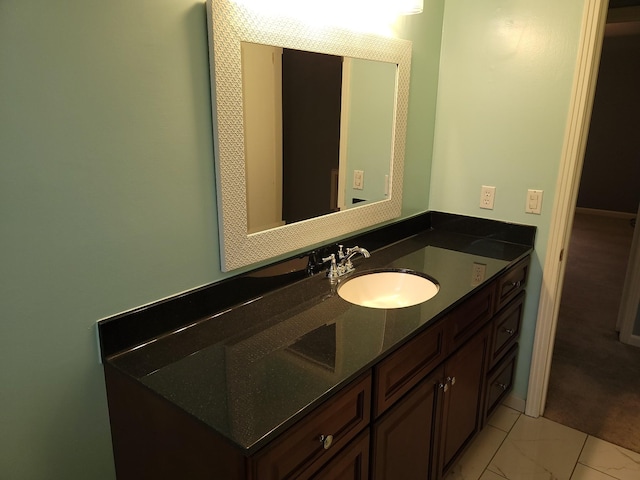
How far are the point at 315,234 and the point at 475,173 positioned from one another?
100 centimetres

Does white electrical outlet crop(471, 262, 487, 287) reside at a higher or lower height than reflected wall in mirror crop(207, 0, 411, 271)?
lower

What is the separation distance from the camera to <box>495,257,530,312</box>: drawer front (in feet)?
6.48

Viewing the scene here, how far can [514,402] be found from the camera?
2.44 m

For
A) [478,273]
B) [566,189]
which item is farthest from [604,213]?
[478,273]

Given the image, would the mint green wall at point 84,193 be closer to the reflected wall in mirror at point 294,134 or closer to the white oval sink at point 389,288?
the reflected wall in mirror at point 294,134

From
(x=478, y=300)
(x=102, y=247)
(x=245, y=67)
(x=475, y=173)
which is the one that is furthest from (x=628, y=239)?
(x=102, y=247)

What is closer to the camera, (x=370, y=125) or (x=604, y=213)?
(x=370, y=125)

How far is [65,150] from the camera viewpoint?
3.45ft

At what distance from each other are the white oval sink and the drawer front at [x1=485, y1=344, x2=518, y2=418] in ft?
1.89

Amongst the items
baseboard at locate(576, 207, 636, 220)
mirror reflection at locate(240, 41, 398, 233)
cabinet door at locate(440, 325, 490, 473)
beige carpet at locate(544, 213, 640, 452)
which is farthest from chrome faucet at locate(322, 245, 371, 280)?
baseboard at locate(576, 207, 636, 220)

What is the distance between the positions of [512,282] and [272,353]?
4.22ft

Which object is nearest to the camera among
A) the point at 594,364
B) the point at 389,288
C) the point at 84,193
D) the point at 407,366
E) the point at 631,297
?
the point at 84,193

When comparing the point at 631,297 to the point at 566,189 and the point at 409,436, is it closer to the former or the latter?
the point at 566,189

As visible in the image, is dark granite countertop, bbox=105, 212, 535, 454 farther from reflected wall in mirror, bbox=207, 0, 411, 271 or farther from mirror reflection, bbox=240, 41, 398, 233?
mirror reflection, bbox=240, 41, 398, 233
